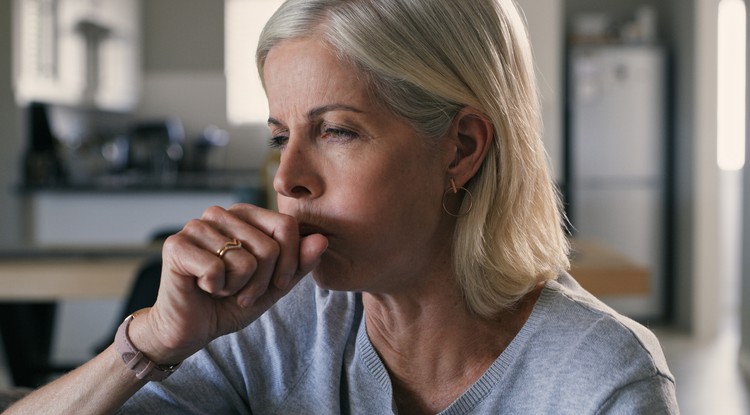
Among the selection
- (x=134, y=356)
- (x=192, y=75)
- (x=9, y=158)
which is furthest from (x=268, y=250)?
(x=192, y=75)

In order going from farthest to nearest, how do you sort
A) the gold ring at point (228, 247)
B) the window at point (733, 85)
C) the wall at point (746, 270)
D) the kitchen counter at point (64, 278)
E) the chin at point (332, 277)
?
the window at point (733, 85), the wall at point (746, 270), the kitchen counter at point (64, 278), the chin at point (332, 277), the gold ring at point (228, 247)

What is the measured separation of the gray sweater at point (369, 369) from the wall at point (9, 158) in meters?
3.83

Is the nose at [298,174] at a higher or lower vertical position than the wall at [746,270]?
higher

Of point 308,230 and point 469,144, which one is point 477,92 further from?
point 308,230

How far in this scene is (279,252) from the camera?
1005mm

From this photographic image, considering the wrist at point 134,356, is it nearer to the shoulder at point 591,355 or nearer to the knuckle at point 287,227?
the knuckle at point 287,227

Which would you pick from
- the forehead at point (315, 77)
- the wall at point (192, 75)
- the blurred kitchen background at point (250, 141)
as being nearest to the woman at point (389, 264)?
the forehead at point (315, 77)

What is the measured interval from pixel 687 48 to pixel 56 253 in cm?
448

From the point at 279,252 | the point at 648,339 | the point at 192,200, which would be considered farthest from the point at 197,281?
the point at 192,200

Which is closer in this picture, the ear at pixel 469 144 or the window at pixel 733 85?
the ear at pixel 469 144

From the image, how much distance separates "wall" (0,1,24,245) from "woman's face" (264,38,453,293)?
4.02 metres

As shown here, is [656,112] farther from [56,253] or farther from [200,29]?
[56,253]

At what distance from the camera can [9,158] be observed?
4.92 m

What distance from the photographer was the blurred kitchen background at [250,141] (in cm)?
485
